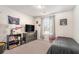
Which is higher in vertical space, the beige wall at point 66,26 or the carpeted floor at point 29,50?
the beige wall at point 66,26

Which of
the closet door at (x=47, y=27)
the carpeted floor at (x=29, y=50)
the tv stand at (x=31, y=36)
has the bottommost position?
the carpeted floor at (x=29, y=50)

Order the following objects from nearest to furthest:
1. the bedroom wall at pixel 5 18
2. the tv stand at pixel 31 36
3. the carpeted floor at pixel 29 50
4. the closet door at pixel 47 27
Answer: the carpeted floor at pixel 29 50 → the bedroom wall at pixel 5 18 → the closet door at pixel 47 27 → the tv stand at pixel 31 36

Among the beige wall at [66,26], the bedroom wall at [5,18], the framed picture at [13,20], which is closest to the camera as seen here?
the bedroom wall at [5,18]

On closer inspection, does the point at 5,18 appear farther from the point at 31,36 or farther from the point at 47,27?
the point at 31,36

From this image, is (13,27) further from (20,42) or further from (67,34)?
(67,34)

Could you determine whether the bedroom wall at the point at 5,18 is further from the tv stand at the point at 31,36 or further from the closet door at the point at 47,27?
the tv stand at the point at 31,36

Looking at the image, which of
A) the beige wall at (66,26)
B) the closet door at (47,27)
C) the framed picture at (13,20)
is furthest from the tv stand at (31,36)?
the beige wall at (66,26)

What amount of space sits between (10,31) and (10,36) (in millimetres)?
212

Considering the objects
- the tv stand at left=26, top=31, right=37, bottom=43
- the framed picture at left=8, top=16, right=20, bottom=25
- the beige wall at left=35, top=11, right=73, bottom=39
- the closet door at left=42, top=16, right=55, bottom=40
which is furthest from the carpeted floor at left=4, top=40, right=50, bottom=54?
the framed picture at left=8, top=16, right=20, bottom=25

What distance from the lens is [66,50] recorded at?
176cm

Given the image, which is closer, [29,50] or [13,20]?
[29,50]

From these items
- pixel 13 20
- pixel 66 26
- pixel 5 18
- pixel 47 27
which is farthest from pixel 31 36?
pixel 66 26

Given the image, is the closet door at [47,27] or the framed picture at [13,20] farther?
the closet door at [47,27]
